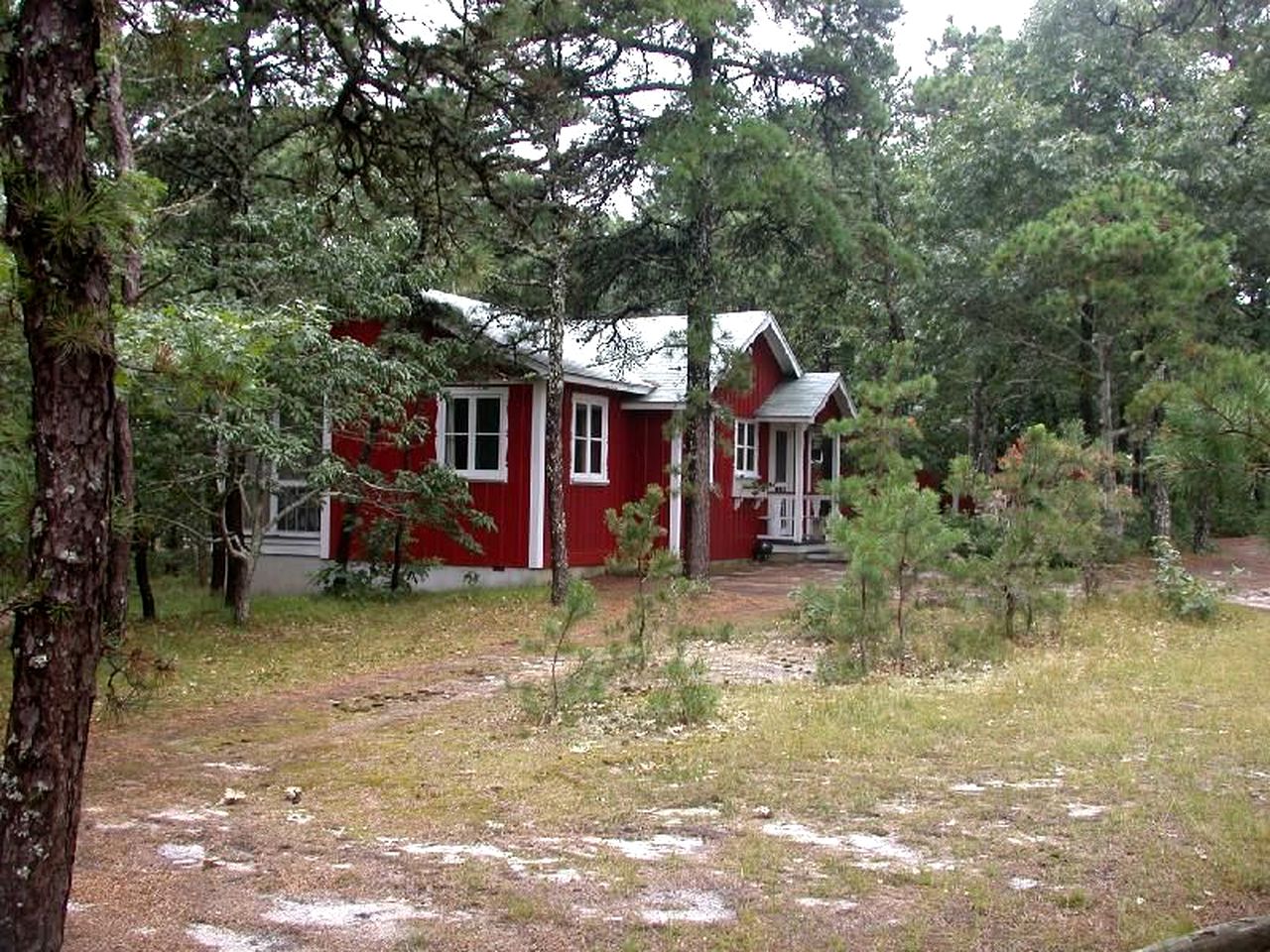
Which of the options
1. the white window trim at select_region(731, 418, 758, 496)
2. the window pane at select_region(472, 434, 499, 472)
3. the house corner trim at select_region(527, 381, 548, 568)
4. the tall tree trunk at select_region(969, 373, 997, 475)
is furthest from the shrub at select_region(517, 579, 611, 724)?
the tall tree trunk at select_region(969, 373, 997, 475)

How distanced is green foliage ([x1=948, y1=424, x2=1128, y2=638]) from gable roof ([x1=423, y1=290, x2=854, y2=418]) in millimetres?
5436

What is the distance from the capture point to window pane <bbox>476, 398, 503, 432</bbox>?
733 inches

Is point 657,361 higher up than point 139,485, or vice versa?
point 657,361

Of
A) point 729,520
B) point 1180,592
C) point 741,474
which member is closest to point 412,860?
point 1180,592

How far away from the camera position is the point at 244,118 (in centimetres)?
1320

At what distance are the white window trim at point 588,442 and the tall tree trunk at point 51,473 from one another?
51.0 ft

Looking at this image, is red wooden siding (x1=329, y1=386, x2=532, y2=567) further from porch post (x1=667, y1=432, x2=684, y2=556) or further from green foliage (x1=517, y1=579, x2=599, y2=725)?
green foliage (x1=517, y1=579, x2=599, y2=725)

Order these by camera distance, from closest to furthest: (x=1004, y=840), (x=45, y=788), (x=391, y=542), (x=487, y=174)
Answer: (x=45, y=788) → (x=1004, y=840) → (x=487, y=174) → (x=391, y=542)

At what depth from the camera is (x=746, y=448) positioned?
23.8 meters

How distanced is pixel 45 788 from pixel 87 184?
1.71 meters

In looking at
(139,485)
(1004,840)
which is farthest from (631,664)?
(139,485)

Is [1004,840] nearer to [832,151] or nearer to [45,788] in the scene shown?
[45,788]

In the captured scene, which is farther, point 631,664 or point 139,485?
point 139,485

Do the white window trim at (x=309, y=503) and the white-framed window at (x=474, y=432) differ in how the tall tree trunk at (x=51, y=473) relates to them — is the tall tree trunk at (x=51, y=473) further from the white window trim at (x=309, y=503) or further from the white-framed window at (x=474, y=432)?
the white-framed window at (x=474, y=432)
